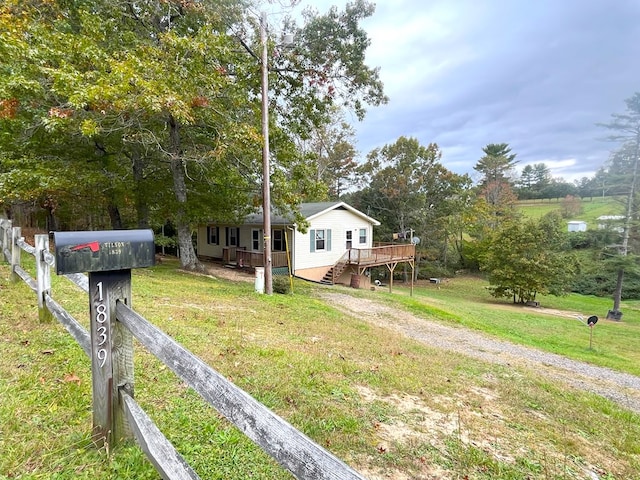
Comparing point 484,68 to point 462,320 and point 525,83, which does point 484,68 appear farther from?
point 462,320

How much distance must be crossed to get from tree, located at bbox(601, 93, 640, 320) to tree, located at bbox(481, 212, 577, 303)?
15.1 feet

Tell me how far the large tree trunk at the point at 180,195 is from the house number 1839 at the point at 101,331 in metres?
9.38

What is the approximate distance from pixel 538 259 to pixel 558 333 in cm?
914

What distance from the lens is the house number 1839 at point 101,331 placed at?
64.9 inches

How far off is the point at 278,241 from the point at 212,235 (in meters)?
5.75

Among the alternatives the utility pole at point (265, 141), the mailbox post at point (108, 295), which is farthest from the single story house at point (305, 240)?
the mailbox post at point (108, 295)

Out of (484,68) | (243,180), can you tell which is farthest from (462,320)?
(484,68)

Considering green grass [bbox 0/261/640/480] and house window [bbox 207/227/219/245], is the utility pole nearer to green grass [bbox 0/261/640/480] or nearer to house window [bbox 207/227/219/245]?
green grass [bbox 0/261/640/480]

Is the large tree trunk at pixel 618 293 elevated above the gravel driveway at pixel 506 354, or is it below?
below

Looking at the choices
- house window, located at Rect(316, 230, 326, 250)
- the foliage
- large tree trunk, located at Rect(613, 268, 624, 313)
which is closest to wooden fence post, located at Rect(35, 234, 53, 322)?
house window, located at Rect(316, 230, 326, 250)

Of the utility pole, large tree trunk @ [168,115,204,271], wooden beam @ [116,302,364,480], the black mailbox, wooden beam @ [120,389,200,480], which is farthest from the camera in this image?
large tree trunk @ [168,115,204,271]

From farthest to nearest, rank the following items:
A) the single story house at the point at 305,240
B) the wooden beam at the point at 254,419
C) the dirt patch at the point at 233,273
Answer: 1. the single story house at the point at 305,240
2. the dirt patch at the point at 233,273
3. the wooden beam at the point at 254,419

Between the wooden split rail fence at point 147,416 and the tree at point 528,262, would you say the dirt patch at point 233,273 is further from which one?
the tree at point 528,262

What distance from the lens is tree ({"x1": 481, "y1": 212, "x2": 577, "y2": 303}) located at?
1992cm
